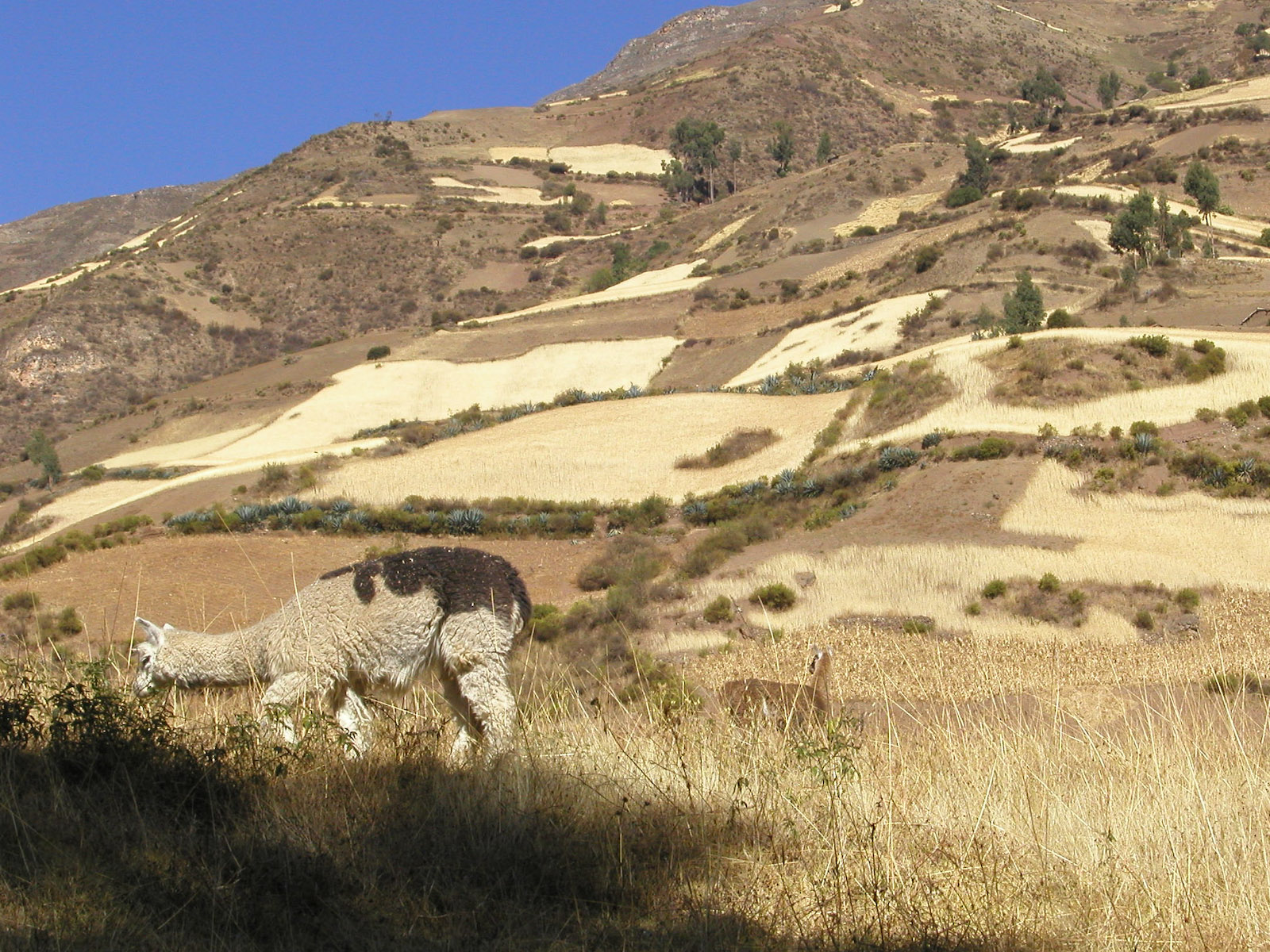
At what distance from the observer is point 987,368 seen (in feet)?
110

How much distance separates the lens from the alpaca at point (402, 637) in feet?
19.0

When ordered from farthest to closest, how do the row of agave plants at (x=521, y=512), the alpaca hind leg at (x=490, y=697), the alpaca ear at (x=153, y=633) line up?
the row of agave plants at (x=521, y=512), the alpaca ear at (x=153, y=633), the alpaca hind leg at (x=490, y=697)

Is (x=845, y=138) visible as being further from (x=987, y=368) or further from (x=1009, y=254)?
(x=987, y=368)

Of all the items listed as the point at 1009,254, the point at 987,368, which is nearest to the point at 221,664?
the point at 987,368

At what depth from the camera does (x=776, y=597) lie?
2148 centimetres

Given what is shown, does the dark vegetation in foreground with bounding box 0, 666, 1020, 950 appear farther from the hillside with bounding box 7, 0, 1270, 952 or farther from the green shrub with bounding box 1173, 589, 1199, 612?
the green shrub with bounding box 1173, 589, 1199, 612

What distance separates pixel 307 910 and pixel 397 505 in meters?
30.8

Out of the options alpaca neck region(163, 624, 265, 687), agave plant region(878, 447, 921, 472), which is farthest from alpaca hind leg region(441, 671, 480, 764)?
agave plant region(878, 447, 921, 472)

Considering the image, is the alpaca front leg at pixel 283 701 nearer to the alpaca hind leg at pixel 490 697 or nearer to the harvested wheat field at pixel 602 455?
the alpaca hind leg at pixel 490 697

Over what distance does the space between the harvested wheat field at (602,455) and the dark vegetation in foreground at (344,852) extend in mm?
28966

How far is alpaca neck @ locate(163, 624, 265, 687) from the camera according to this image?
250 inches

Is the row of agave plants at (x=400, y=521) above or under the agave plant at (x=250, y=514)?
under

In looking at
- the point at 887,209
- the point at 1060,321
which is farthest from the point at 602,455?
the point at 887,209

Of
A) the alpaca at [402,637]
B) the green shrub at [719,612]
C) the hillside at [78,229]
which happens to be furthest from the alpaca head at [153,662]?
the hillside at [78,229]
